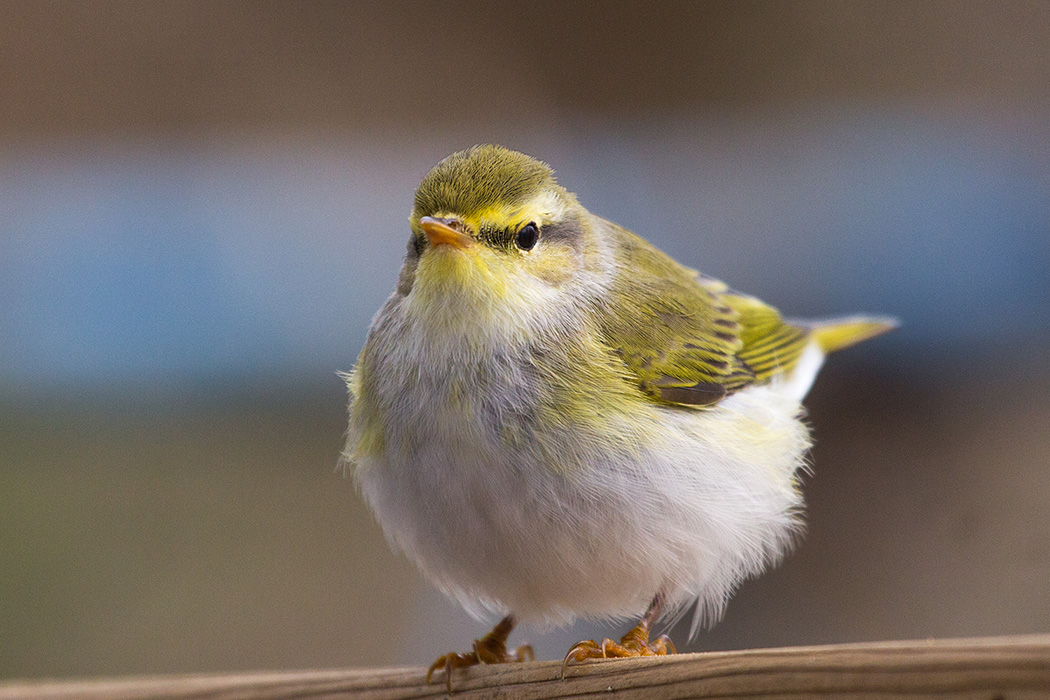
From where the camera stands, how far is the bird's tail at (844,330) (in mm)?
3338

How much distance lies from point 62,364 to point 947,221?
4372 millimetres

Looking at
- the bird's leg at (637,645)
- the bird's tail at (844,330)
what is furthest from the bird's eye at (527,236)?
the bird's tail at (844,330)

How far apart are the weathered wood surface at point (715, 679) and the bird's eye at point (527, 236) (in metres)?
0.87

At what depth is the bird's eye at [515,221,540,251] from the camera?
2162 mm

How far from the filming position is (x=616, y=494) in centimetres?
208

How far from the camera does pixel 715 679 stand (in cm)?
168

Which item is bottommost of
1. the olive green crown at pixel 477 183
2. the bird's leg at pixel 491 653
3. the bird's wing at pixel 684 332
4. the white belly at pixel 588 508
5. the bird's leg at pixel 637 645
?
the bird's leg at pixel 491 653

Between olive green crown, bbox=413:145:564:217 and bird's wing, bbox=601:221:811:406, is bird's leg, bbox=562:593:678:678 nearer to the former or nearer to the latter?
bird's wing, bbox=601:221:811:406

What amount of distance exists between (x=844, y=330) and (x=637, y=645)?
59.0 inches

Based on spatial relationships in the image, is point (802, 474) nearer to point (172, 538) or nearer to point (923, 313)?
point (923, 313)

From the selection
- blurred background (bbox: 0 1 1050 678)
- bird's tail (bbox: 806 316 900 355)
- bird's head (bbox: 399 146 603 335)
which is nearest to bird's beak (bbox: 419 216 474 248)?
bird's head (bbox: 399 146 603 335)

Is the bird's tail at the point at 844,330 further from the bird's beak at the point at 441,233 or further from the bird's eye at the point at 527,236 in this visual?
the bird's beak at the point at 441,233

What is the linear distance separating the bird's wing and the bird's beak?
1.39ft

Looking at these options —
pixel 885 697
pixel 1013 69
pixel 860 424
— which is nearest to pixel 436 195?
pixel 885 697
